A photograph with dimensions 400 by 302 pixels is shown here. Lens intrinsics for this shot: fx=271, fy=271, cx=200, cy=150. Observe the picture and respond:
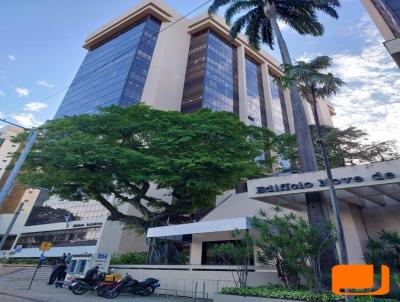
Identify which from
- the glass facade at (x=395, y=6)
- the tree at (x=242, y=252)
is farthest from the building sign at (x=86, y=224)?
the glass facade at (x=395, y=6)

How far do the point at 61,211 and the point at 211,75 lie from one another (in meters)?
38.6

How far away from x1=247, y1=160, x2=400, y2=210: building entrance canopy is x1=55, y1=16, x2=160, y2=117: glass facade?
129 feet

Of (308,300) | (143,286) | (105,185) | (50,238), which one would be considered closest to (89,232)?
(50,238)

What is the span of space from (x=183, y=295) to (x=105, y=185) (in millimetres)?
10469

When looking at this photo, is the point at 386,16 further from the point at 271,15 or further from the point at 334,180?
the point at 271,15

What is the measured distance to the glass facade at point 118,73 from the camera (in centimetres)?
5162

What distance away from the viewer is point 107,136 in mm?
21625

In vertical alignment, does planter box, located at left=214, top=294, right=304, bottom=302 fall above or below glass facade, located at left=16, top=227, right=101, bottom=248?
below

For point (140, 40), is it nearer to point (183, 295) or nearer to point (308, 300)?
point (183, 295)

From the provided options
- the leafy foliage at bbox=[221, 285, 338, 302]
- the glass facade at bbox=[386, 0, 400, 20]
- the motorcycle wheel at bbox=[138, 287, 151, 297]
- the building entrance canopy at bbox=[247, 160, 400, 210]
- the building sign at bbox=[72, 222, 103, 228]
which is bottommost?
the motorcycle wheel at bbox=[138, 287, 151, 297]

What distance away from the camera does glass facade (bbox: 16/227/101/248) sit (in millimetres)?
36469

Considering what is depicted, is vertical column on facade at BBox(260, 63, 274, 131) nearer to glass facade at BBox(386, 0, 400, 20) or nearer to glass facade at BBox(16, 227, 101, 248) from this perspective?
glass facade at BBox(16, 227, 101, 248)

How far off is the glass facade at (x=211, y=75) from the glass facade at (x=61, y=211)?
25.2 meters

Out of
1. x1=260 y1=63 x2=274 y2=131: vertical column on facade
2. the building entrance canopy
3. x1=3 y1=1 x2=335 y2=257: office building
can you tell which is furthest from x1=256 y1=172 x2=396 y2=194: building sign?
x1=260 y1=63 x2=274 y2=131: vertical column on facade
